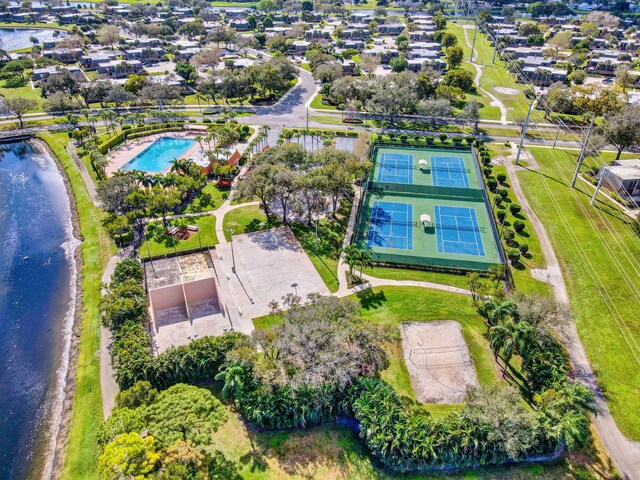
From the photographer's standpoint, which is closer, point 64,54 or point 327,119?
point 327,119

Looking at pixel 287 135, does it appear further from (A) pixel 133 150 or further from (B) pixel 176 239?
(B) pixel 176 239

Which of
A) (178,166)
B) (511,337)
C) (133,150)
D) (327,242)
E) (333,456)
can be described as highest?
(511,337)

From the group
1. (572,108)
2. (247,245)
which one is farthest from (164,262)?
(572,108)

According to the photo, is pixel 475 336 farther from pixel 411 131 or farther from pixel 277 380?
pixel 411 131

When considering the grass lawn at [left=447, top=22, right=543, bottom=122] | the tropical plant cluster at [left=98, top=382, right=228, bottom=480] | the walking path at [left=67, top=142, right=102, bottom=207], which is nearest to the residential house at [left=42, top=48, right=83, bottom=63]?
the walking path at [left=67, top=142, right=102, bottom=207]

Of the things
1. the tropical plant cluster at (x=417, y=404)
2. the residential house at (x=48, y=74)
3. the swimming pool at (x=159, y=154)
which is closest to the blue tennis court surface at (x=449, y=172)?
the tropical plant cluster at (x=417, y=404)

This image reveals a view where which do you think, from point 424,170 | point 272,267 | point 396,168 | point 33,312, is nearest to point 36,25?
point 396,168

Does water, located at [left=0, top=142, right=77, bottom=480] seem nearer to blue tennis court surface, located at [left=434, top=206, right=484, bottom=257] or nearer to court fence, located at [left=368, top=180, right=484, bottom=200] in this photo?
court fence, located at [left=368, top=180, right=484, bottom=200]
